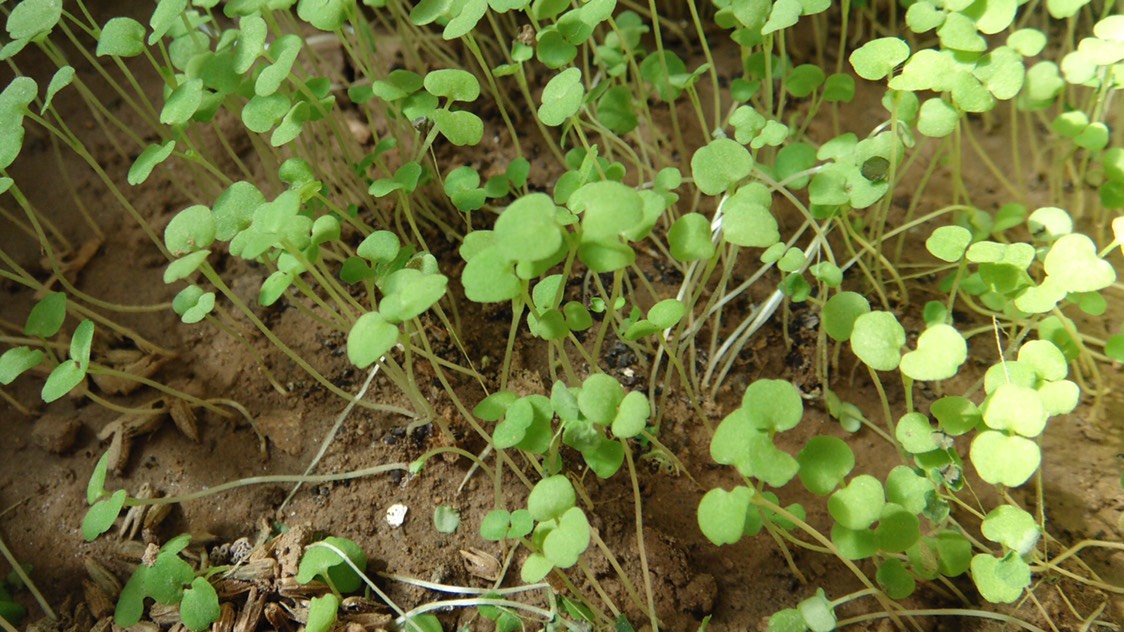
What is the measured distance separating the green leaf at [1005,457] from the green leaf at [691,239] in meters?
0.40

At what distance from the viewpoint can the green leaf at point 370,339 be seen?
950mm

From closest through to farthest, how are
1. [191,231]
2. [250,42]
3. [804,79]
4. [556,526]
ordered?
1. [556,526]
2. [191,231]
3. [250,42]
4. [804,79]

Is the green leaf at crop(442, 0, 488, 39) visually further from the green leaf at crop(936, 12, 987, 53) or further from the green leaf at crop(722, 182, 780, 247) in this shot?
the green leaf at crop(936, 12, 987, 53)

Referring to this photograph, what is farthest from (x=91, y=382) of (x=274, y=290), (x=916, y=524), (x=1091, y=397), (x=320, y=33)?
(x=1091, y=397)

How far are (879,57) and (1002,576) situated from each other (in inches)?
29.1

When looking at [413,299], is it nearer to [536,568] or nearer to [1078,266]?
[536,568]

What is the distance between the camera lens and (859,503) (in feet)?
3.17

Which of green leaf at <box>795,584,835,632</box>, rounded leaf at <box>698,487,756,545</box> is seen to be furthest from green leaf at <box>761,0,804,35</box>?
green leaf at <box>795,584,835,632</box>

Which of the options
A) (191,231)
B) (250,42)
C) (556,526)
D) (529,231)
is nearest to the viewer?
(529,231)

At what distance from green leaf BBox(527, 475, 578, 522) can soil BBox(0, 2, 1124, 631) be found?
0.27m

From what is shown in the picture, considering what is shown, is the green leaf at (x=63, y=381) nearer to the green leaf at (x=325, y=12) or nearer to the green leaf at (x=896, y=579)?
the green leaf at (x=325, y=12)

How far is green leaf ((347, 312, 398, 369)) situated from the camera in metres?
0.95

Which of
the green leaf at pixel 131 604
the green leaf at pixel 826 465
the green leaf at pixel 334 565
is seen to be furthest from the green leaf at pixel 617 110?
the green leaf at pixel 131 604

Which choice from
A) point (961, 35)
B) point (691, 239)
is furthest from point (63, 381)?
point (961, 35)
